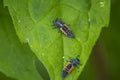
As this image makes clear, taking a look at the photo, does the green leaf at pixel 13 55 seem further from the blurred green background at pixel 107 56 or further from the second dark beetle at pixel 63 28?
the blurred green background at pixel 107 56

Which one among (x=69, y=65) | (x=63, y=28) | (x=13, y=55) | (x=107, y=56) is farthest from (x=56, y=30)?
(x=107, y=56)

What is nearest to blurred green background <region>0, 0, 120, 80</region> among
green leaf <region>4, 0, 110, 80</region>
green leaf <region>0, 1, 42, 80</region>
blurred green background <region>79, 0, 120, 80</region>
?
blurred green background <region>79, 0, 120, 80</region>

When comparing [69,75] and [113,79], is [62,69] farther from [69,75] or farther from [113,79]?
[113,79]

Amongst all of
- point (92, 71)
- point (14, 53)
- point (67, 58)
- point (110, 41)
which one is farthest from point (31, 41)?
point (110, 41)

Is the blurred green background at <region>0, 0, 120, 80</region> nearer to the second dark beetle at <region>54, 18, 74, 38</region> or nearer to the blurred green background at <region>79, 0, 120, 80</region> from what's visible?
the blurred green background at <region>79, 0, 120, 80</region>

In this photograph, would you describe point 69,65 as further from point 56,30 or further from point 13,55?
point 13,55
